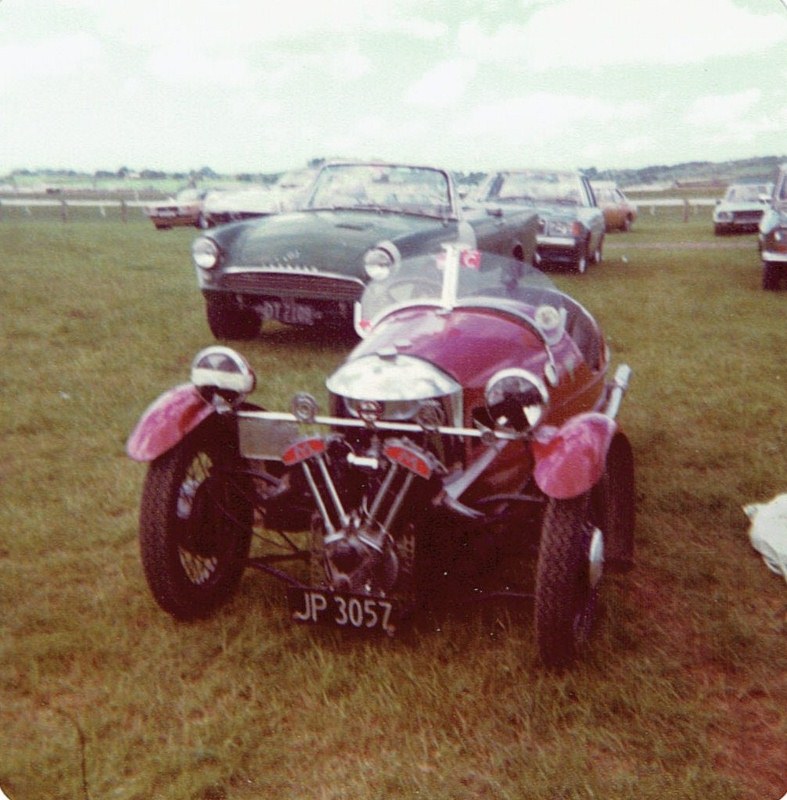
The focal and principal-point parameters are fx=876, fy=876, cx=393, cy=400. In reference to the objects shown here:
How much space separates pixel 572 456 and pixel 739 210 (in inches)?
535

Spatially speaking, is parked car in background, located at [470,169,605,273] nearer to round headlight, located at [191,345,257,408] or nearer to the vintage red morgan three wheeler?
the vintage red morgan three wheeler

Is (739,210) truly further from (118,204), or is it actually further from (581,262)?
(118,204)

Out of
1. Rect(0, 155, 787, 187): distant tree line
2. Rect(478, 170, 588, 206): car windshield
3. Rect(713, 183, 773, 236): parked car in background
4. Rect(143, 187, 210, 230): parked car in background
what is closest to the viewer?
Rect(0, 155, 787, 187): distant tree line

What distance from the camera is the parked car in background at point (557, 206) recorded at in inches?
404

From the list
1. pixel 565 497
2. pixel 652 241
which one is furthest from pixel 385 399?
pixel 652 241

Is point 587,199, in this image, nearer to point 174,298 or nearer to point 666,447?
point 174,298

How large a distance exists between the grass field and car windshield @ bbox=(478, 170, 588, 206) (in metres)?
6.68

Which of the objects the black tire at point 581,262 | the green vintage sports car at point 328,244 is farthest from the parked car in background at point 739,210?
the green vintage sports car at point 328,244

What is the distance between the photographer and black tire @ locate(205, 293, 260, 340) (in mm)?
6090

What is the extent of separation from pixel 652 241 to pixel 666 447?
38.4 ft

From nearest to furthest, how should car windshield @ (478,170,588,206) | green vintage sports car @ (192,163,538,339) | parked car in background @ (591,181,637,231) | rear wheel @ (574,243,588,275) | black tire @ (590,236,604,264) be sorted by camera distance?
green vintage sports car @ (192,163,538,339) < rear wheel @ (574,243,588,275) < car windshield @ (478,170,588,206) < black tire @ (590,236,604,264) < parked car in background @ (591,181,637,231)

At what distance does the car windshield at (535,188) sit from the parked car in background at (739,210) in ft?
12.6

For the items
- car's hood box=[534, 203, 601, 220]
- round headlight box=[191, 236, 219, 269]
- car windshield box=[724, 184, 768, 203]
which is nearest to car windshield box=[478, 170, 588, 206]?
car's hood box=[534, 203, 601, 220]

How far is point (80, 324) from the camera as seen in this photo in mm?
6301
